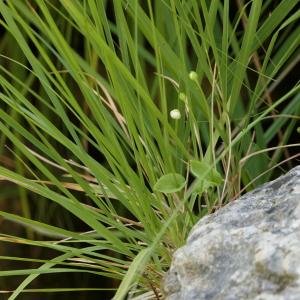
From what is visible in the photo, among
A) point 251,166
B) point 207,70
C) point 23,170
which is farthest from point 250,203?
point 23,170

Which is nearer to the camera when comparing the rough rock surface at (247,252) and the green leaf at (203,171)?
the rough rock surface at (247,252)

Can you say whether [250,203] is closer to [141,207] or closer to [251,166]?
[141,207]

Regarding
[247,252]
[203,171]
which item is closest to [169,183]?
[203,171]

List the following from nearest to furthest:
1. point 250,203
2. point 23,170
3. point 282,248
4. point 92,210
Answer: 1. point 282,248
2. point 250,203
3. point 92,210
4. point 23,170

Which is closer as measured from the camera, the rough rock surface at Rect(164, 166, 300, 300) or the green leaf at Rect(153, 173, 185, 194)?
the rough rock surface at Rect(164, 166, 300, 300)

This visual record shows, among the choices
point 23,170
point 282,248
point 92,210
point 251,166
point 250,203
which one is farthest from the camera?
point 23,170
